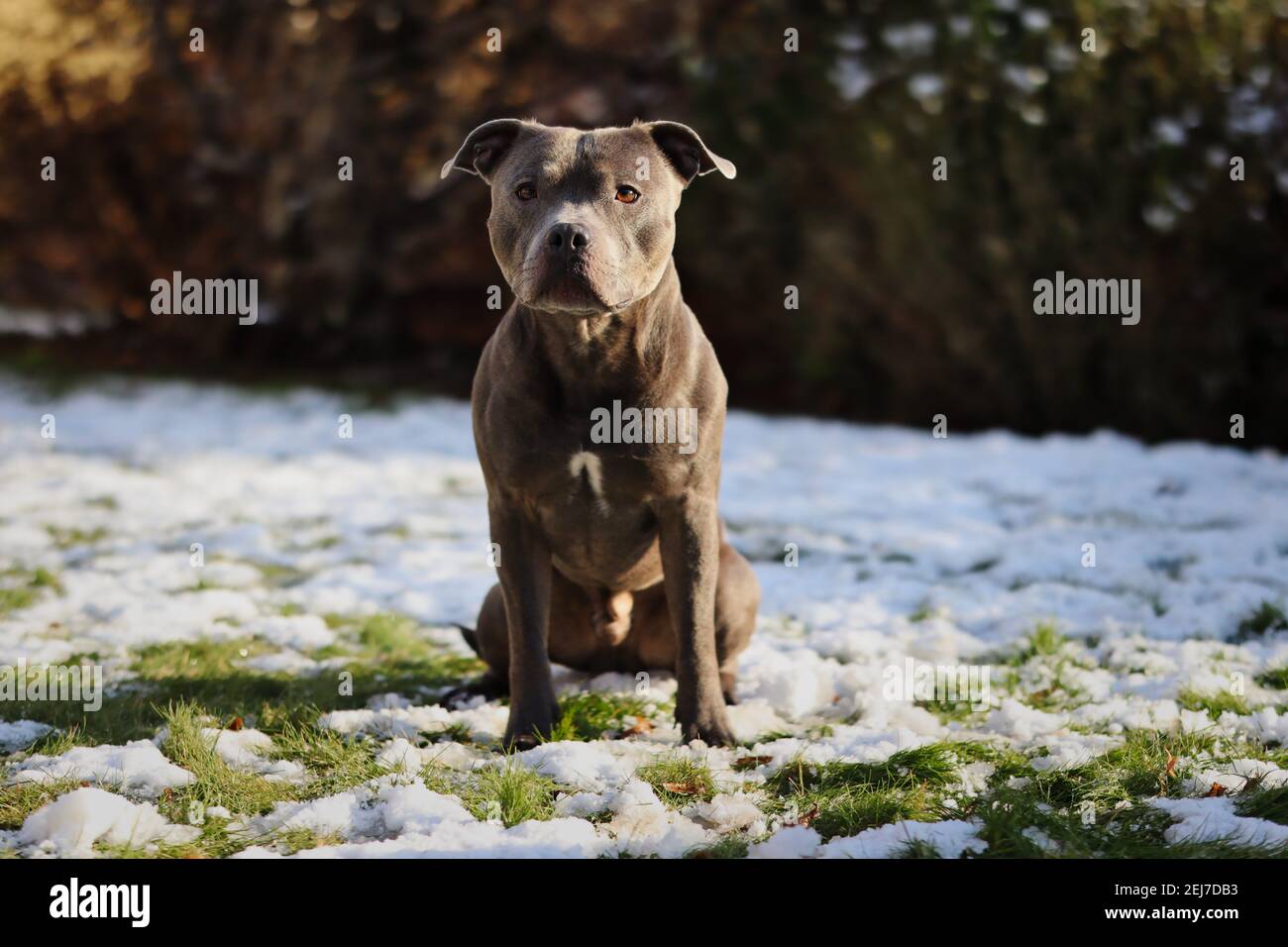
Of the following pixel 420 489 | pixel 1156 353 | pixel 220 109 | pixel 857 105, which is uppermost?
pixel 220 109

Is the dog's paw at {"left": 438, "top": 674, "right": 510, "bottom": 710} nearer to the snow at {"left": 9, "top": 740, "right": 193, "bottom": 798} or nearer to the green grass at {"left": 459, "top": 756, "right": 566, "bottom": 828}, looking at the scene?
the green grass at {"left": 459, "top": 756, "right": 566, "bottom": 828}

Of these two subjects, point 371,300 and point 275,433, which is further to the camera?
point 371,300

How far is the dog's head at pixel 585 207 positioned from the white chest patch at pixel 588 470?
0.40 m

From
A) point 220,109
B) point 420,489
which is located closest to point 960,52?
point 420,489

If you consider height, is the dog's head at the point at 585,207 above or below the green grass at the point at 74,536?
above

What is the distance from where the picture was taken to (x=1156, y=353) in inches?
300

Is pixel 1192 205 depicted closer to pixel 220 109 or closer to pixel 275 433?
pixel 275 433

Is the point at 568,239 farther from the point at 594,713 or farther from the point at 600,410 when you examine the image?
the point at 594,713

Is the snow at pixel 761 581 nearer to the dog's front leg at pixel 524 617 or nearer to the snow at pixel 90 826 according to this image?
the snow at pixel 90 826

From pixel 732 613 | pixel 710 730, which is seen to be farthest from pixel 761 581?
pixel 710 730

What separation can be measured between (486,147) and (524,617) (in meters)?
1.36

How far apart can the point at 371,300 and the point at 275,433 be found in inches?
104

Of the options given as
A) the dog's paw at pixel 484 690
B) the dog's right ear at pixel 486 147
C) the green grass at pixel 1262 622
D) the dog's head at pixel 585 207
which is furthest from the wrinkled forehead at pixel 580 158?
the green grass at pixel 1262 622

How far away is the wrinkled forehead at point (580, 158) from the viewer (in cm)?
317
